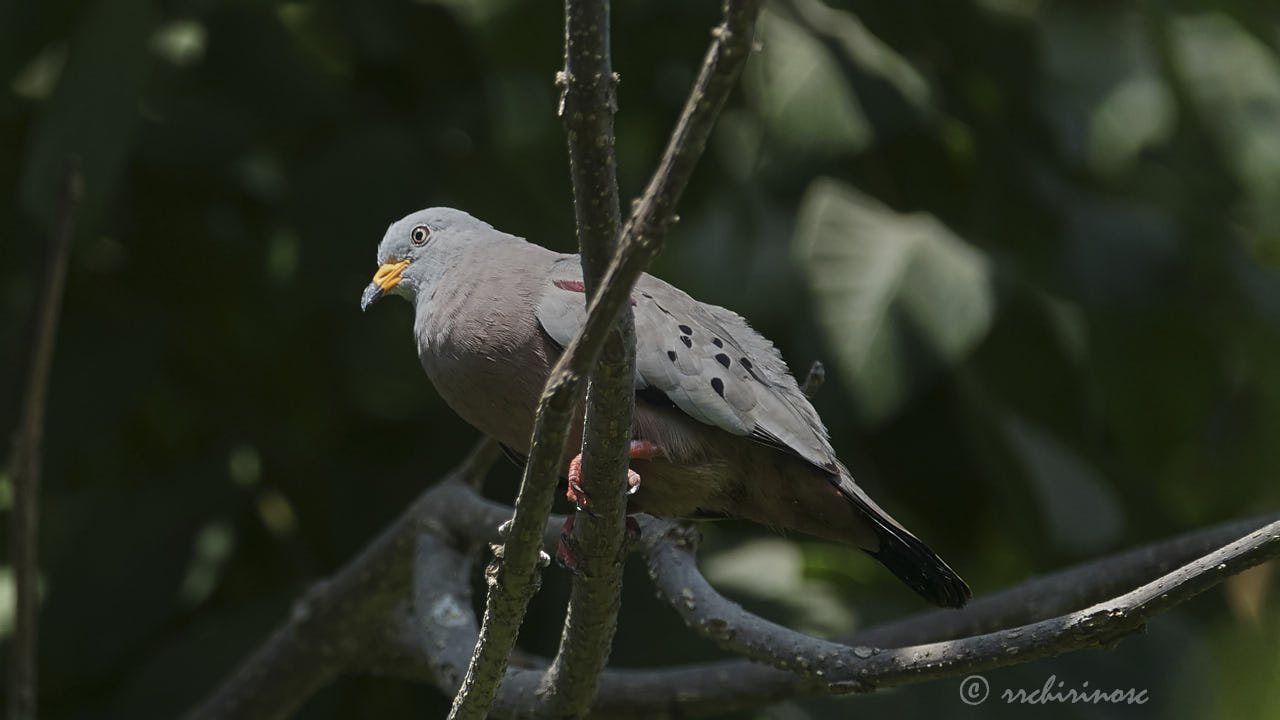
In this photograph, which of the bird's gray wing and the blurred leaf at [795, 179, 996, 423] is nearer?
the bird's gray wing

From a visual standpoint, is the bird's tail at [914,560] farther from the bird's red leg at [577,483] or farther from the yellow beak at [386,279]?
the yellow beak at [386,279]

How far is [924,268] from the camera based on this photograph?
4738 mm

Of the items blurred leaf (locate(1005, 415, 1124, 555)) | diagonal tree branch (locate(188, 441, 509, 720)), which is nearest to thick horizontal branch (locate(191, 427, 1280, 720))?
diagonal tree branch (locate(188, 441, 509, 720))

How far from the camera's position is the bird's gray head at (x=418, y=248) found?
3.35 meters

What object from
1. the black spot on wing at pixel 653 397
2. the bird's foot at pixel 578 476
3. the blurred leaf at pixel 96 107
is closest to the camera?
the bird's foot at pixel 578 476

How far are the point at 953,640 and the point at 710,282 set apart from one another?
2.54 metres

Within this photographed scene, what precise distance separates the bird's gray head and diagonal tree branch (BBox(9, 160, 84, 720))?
37.6 inches

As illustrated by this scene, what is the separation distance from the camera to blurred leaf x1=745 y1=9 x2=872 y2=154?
5.00 metres

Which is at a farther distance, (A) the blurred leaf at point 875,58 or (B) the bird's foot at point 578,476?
(A) the blurred leaf at point 875,58

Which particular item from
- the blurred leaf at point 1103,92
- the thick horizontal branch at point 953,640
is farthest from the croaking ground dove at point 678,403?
the blurred leaf at point 1103,92

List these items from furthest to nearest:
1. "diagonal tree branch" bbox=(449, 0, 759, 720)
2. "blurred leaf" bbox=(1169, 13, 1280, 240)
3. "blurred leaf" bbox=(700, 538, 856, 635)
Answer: "blurred leaf" bbox=(1169, 13, 1280, 240)
"blurred leaf" bbox=(700, 538, 856, 635)
"diagonal tree branch" bbox=(449, 0, 759, 720)

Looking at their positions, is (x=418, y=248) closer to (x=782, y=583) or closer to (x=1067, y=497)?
(x=782, y=583)

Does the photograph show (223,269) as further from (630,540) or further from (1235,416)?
(1235,416)

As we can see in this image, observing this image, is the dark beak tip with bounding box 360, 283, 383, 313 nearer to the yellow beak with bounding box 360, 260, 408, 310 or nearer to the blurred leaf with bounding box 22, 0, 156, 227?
the yellow beak with bounding box 360, 260, 408, 310
